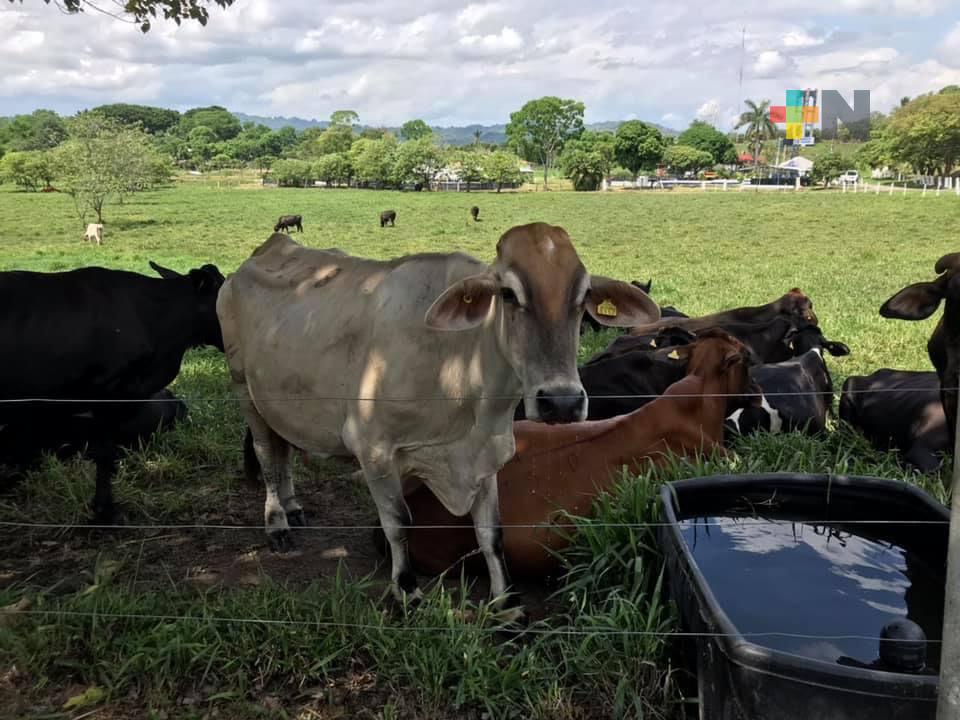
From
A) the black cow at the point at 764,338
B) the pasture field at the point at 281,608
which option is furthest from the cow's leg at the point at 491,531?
the black cow at the point at 764,338

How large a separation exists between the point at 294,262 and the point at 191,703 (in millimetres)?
2591

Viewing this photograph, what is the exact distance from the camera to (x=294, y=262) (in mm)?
5074

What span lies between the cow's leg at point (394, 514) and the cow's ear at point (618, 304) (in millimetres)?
1281

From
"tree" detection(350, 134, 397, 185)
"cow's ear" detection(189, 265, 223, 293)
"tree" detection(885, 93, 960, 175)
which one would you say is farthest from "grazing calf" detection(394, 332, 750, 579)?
"tree" detection(885, 93, 960, 175)

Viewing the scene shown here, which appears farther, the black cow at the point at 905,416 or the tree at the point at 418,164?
the tree at the point at 418,164

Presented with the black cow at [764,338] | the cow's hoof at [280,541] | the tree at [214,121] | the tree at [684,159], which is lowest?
the cow's hoof at [280,541]

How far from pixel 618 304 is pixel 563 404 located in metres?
0.60

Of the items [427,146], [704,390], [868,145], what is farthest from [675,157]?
[704,390]

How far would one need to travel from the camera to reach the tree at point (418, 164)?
66812 mm

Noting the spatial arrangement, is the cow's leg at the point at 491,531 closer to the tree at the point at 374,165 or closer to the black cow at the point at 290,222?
the black cow at the point at 290,222

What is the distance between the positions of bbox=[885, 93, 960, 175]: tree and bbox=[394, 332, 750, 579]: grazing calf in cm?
6568

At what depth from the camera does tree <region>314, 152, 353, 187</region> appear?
71125 millimetres

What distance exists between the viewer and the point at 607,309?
3320 millimetres

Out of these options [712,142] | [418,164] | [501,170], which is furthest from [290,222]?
[712,142]
